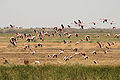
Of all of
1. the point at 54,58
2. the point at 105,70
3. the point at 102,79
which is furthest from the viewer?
the point at 54,58

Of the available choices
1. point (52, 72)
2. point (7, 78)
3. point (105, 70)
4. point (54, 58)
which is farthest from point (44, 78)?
point (54, 58)

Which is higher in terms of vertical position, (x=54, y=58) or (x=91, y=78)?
(x=91, y=78)

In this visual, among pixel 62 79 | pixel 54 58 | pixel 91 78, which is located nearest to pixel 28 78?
pixel 62 79

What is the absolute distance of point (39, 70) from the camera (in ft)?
58.5

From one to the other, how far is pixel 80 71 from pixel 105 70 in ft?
4.60

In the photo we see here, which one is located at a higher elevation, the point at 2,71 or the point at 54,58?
the point at 2,71

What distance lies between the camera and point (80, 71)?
1716 centimetres

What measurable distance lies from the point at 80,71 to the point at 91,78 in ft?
3.65

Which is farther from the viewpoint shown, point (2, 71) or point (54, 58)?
point (54, 58)

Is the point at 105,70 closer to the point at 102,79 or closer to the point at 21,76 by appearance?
the point at 102,79

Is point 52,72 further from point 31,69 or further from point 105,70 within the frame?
point 105,70

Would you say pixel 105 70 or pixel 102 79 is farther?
pixel 105 70

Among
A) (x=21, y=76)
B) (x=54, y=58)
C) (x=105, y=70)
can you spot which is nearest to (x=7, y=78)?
(x=21, y=76)

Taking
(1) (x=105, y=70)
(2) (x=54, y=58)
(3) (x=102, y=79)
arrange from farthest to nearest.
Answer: (2) (x=54, y=58), (1) (x=105, y=70), (3) (x=102, y=79)
